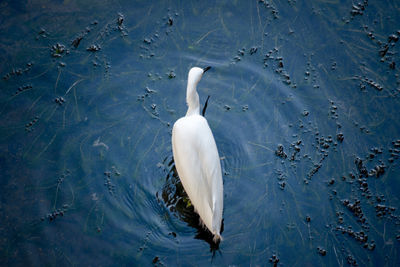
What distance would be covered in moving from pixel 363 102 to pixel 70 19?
63.0 inches

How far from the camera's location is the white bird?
146 centimetres

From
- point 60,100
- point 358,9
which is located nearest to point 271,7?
point 358,9

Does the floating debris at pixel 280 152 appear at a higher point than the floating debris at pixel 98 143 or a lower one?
higher

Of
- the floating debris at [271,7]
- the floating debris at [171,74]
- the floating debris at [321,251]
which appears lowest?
the floating debris at [321,251]

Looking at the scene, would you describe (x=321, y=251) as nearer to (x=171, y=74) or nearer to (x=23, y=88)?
(x=171, y=74)

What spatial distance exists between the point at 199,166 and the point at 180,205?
0.88 ft

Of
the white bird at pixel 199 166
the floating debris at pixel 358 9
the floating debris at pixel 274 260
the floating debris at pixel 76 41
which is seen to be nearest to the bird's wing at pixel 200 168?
the white bird at pixel 199 166

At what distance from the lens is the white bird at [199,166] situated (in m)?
1.46

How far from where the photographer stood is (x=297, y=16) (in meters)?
2.11

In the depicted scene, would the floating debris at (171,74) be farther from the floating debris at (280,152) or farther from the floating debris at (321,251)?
the floating debris at (321,251)

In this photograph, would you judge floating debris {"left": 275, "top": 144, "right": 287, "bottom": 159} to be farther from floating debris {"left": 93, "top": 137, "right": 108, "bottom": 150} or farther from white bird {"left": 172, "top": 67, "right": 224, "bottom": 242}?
floating debris {"left": 93, "top": 137, "right": 108, "bottom": 150}

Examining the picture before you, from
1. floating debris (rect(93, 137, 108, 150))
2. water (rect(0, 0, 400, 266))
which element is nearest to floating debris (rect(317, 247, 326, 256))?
water (rect(0, 0, 400, 266))

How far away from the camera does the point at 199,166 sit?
148 centimetres

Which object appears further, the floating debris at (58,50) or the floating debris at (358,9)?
the floating debris at (358,9)
